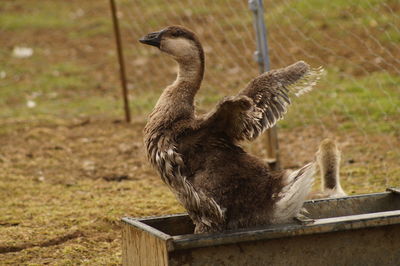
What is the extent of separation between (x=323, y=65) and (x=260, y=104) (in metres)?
6.09

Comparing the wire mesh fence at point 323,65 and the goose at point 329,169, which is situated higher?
the wire mesh fence at point 323,65

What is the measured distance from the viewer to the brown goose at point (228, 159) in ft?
14.6

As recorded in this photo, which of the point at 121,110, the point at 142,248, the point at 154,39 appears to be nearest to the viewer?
the point at 142,248

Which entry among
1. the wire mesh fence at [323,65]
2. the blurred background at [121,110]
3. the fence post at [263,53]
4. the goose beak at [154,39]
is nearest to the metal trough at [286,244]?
the blurred background at [121,110]

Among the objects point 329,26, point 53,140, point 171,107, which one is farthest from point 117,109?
point 171,107

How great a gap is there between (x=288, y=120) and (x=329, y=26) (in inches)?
142

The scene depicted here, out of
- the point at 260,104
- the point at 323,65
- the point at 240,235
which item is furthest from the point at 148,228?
the point at 323,65

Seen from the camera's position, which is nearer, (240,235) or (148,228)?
(240,235)

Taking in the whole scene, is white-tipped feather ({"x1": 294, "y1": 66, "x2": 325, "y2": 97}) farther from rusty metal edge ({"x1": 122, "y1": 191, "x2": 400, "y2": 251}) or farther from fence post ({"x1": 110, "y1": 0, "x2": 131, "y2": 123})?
fence post ({"x1": 110, "y1": 0, "x2": 131, "y2": 123})

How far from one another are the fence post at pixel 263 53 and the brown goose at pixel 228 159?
2961 mm

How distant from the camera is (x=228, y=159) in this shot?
15.1 feet

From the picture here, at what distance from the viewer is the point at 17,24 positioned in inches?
715

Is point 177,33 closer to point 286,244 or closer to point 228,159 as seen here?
point 228,159

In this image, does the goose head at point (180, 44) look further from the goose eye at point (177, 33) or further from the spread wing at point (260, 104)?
the spread wing at point (260, 104)
